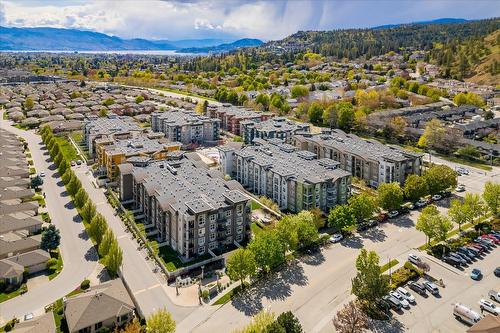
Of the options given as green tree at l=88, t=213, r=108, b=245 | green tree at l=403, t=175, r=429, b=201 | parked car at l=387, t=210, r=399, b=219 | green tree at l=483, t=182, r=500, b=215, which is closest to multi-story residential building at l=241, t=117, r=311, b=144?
green tree at l=403, t=175, r=429, b=201

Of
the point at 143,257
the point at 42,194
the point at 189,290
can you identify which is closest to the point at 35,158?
the point at 42,194

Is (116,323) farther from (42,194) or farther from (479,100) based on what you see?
(479,100)

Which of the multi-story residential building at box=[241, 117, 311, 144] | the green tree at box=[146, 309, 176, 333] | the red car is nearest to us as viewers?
the green tree at box=[146, 309, 176, 333]

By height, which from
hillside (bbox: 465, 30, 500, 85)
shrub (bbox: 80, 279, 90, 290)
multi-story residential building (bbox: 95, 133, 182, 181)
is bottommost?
shrub (bbox: 80, 279, 90, 290)

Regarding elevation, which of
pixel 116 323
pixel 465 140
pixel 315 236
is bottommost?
pixel 116 323

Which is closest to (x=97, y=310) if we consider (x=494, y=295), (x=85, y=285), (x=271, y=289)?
(x=85, y=285)

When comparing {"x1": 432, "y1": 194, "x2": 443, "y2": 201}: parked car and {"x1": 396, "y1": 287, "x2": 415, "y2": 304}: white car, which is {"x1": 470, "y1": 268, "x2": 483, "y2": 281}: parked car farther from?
{"x1": 432, "y1": 194, "x2": 443, "y2": 201}: parked car
